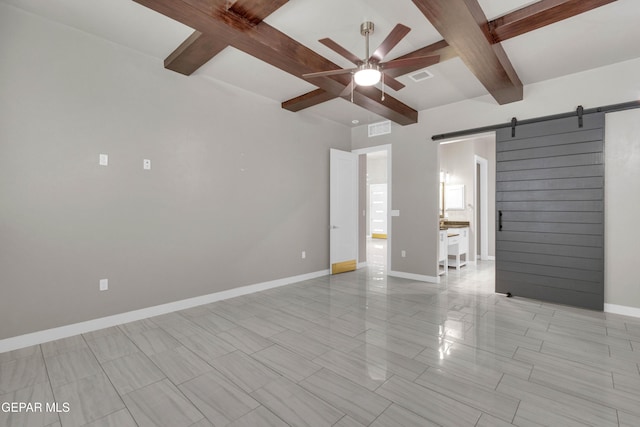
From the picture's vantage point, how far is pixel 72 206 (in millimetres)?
2928

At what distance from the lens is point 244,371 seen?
91.0 inches

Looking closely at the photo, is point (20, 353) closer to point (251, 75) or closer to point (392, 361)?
point (392, 361)

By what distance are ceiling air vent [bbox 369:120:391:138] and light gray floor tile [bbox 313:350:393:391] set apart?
434cm

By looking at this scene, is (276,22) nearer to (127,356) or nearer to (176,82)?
(176,82)

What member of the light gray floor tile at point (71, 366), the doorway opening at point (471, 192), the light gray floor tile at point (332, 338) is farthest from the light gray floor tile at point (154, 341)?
the doorway opening at point (471, 192)

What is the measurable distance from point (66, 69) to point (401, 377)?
13.7 ft

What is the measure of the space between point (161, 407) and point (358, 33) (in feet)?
11.6

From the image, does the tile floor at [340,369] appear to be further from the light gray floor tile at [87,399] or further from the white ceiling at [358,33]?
the white ceiling at [358,33]

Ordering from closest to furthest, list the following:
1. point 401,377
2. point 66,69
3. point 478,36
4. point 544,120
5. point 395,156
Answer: point 401,377 < point 478,36 < point 66,69 < point 544,120 < point 395,156

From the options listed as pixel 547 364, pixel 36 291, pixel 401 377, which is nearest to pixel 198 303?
pixel 36 291

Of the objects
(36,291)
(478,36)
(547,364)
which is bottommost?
(547,364)

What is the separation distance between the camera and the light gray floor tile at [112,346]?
2553 mm

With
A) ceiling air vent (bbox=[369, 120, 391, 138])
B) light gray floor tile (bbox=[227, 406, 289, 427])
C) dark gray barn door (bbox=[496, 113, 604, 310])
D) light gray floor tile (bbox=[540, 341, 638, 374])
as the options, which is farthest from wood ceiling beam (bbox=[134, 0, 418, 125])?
light gray floor tile (bbox=[540, 341, 638, 374])

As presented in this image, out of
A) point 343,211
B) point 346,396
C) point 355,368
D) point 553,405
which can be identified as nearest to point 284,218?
point 343,211
